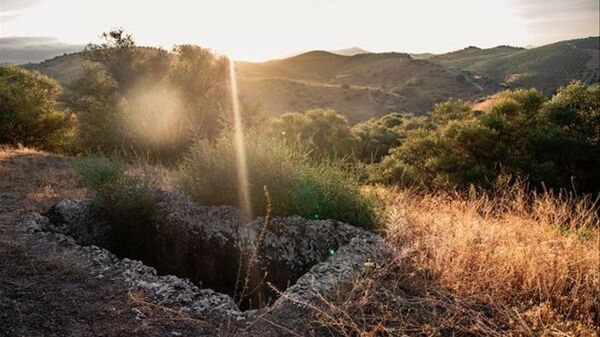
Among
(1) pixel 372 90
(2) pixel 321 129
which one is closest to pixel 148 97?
(2) pixel 321 129

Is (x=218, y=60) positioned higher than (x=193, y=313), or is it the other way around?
(x=218, y=60)

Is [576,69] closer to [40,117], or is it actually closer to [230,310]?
[40,117]

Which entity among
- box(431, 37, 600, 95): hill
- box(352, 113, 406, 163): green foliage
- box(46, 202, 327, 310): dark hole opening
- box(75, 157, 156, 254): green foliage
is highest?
box(431, 37, 600, 95): hill

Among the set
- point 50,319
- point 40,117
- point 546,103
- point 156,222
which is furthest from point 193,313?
point 40,117

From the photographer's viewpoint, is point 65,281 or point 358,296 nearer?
point 358,296

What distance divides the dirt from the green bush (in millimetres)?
1770

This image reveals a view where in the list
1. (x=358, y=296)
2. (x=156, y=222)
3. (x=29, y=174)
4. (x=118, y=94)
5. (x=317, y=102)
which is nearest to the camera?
(x=358, y=296)

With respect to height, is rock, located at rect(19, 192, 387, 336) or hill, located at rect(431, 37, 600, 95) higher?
hill, located at rect(431, 37, 600, 95)

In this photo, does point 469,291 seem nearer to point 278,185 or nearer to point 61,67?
point 278,185

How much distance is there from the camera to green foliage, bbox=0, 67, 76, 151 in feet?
53.9

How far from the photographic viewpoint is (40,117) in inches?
687

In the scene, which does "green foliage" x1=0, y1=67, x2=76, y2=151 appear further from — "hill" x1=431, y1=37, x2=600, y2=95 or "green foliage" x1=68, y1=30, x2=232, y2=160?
"hill" x1=431, y1=37, x2=600, y2=95

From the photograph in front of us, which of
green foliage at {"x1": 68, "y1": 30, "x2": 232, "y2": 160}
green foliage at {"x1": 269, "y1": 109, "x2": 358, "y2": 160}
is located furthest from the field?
green foliage at {"x1": 269, "y1": 109, "x2": 358, "y2": 160}

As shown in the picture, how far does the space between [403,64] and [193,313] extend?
92.7 meters
